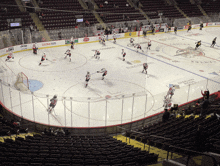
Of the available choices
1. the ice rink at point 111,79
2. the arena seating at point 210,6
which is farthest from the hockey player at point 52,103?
the arena seating at point 210,6

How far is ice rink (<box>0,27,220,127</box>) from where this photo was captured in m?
11.0

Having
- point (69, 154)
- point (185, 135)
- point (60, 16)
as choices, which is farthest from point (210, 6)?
point (69, 154)

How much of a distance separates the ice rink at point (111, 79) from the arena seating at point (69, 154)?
264 centimetres

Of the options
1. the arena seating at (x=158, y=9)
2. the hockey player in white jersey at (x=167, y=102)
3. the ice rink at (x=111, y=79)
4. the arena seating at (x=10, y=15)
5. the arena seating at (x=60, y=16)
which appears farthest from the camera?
the arena seating at (x=158, y=9)

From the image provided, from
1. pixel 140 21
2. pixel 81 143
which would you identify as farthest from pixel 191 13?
pixel 81 143

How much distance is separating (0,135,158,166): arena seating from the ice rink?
2.64 meters

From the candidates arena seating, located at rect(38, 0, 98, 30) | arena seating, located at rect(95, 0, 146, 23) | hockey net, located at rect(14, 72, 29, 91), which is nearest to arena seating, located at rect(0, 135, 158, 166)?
hockey net, located at rect(14, 72, 29, 91)

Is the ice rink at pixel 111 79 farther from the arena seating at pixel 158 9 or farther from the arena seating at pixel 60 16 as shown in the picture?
the arena seating at pixel 158 9

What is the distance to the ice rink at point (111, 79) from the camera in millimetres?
10984

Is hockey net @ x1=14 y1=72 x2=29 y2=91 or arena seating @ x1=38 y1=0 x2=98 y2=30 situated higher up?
arena seating @ x1=38 y1=0 x2=98 y2=30

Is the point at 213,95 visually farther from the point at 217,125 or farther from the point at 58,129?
the point at 58,129

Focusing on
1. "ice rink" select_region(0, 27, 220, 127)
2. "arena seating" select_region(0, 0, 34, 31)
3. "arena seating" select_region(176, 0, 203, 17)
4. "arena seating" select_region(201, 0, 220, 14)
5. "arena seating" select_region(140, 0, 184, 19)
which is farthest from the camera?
"arena seating" select_region(201, 0, 220, 14)

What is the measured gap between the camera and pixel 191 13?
40.1m

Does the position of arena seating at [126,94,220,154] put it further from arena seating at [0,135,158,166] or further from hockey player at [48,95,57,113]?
hockey player at [48,95,57,113]
